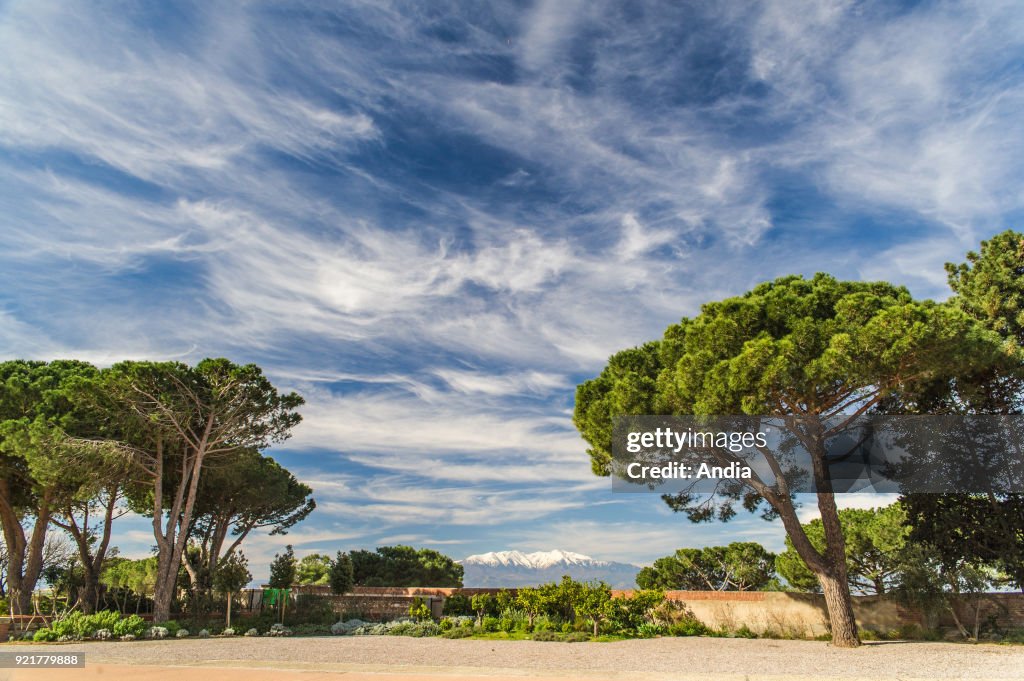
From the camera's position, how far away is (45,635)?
49.0 ft

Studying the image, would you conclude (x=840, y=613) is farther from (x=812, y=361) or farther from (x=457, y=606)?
(x=457, y=606)

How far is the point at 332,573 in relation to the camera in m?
25.7

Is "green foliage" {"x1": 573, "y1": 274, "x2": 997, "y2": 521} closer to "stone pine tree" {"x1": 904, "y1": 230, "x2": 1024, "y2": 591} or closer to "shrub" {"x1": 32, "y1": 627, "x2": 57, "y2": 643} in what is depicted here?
"stone pine tree" {"x1": 904, "y1": 230, "x2": 1024, "y2": 591}

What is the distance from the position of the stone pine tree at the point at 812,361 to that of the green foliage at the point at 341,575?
596 inches

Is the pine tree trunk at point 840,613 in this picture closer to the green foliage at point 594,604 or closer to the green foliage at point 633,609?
the green foliage at point 633,609

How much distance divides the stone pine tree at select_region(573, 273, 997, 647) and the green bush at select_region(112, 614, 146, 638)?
13.6 m

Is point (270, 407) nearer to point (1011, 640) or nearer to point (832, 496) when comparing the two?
point (832, 496)

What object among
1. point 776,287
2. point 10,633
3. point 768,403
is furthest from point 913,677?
point 10,633

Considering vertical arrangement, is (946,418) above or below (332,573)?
above

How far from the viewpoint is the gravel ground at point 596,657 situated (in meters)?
9.57

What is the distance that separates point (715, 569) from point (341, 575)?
2105cm

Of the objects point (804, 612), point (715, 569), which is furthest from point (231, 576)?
point (715, 569)

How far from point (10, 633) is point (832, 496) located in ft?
71.0

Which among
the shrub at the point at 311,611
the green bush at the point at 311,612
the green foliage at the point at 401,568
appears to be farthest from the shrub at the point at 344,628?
the green foliage at the point at 401,568
